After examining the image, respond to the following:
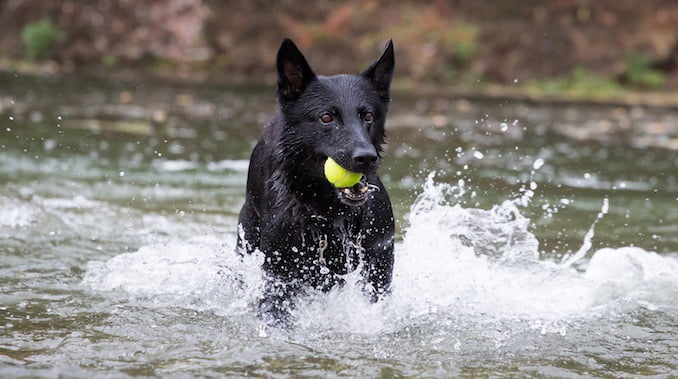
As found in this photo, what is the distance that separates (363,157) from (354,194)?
294 millimetres

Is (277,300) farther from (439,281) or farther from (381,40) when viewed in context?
(381,40)

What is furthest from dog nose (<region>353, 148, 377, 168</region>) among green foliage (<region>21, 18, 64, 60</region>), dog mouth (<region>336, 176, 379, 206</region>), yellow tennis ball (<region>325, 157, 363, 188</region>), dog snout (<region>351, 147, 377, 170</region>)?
green foliage (<region>21, 18, 64, 60</region>)

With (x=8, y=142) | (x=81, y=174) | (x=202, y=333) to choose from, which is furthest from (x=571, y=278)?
(x=8, y=142)

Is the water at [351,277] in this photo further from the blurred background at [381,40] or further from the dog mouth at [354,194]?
the blurred background at [381,40]

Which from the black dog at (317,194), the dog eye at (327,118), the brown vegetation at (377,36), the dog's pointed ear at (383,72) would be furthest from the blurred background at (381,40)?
the dog eye at (327,118)

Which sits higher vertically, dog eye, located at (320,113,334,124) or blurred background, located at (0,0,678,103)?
blurred background, located at (0,0,678,103)

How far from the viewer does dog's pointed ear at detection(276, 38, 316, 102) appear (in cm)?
471

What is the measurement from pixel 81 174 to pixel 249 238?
446 cm

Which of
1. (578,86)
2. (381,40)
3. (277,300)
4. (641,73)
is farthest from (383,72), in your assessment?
(641,73)

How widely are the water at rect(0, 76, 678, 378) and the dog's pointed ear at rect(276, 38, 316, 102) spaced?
990 millimetres

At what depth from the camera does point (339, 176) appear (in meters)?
4.47

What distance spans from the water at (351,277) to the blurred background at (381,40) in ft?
30.7

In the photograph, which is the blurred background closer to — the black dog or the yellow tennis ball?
the black dog

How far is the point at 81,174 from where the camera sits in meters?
9.39
